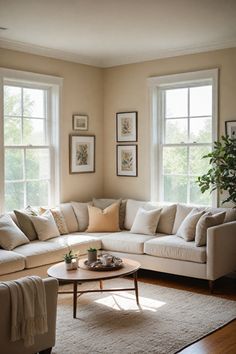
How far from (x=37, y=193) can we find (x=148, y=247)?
66.9 inches

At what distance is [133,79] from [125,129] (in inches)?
27.8

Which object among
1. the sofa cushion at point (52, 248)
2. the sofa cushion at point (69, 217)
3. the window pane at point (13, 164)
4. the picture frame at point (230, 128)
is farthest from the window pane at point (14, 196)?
the picture frame at point (230, 128)

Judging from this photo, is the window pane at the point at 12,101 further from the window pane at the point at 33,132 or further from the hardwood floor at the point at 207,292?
the hardwood floor at the point at 207,292

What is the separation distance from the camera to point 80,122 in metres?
6.92

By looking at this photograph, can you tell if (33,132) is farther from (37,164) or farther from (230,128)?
(230,128)

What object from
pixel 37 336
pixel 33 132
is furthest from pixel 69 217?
pixel 37 336

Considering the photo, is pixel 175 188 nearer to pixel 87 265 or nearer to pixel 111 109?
pixel 111 109

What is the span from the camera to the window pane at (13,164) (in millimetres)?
6043

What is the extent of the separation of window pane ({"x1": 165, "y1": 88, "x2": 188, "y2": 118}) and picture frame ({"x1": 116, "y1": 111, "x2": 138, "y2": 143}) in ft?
1.62

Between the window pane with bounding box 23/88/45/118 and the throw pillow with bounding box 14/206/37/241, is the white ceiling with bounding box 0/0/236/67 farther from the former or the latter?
the throw pillow with bounding box 14/206/37/241

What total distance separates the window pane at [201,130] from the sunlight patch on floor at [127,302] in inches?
89.2

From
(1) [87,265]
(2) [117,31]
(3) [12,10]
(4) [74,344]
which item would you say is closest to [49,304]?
(4) [74,344]

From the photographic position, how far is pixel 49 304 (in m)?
3.50

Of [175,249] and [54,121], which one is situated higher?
[54,121]
